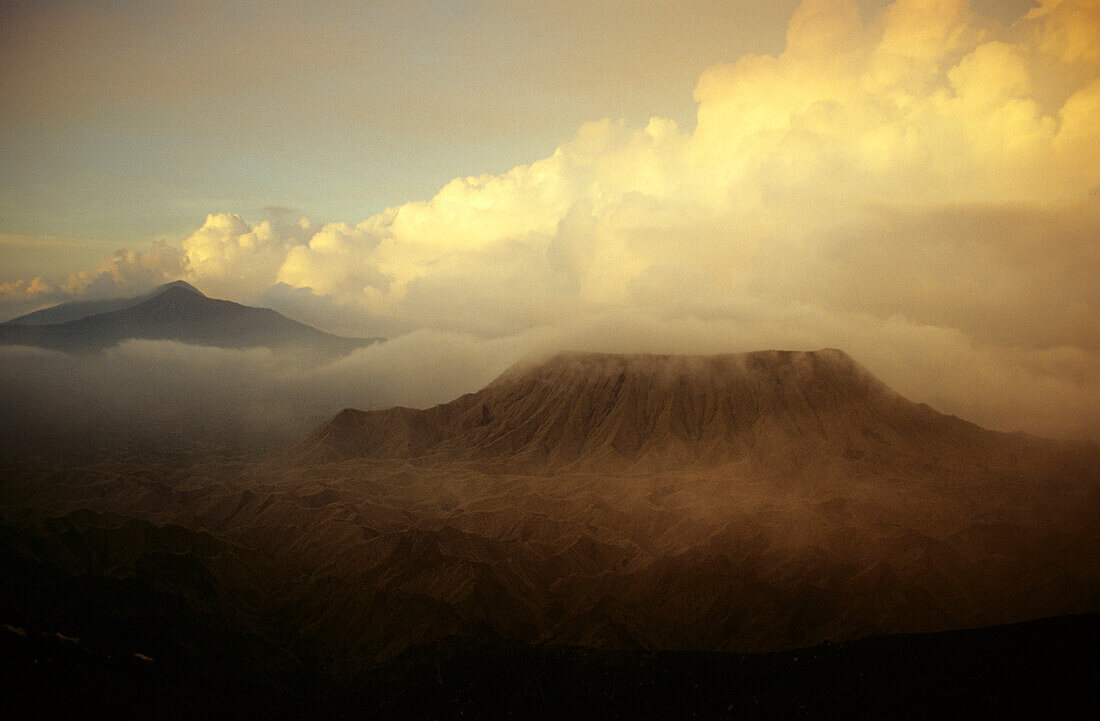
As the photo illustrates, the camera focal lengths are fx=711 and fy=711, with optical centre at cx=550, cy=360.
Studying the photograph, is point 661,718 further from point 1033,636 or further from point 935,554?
point 935,554

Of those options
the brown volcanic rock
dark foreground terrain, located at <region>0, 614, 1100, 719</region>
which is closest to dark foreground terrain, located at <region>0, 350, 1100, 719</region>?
dark foreground terrain, located at <region>0, 614, 1100, 719</region>

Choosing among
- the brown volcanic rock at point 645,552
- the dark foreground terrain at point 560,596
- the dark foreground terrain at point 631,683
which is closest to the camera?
the dark foreground terrain at point 631,683

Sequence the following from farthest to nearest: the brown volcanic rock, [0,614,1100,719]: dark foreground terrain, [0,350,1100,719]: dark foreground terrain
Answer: the brown volcanic rock → [0,350,1100,719]: dark foreground terrain → [0,614,1100,719]: dark foreground terrain

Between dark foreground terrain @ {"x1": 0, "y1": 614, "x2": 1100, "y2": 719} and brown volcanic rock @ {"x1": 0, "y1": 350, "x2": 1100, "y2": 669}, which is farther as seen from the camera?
brown volcanic rock @ {"x1": 0, "y1": 350, "x2": 1100, "y2": 669}

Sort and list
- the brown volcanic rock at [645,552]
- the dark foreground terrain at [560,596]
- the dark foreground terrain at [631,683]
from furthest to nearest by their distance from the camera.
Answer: the brown volcanic rock at [645,552] → the dark foreground terrain at [560,596] → the dark foreground terrain at [631,683]

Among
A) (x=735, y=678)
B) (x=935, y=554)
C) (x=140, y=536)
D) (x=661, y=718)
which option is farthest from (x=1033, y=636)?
(x=140, y=536)

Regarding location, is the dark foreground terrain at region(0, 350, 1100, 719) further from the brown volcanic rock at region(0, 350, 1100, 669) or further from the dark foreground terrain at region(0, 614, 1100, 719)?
the brown volcanic rock at region(0, 350, 1100, 669)

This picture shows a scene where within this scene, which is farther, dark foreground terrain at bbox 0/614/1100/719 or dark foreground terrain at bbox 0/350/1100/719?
dark foreground terrain at bbox 0/350/1100/719

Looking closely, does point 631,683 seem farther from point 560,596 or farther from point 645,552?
point 645,552

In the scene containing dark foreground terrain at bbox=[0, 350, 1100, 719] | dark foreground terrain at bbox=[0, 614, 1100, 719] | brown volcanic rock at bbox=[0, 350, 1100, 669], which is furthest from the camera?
brown volcanic rock at bbox=[0, 350, 1100, 669]

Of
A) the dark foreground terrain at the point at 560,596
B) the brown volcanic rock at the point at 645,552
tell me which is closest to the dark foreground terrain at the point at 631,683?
the dark foreground terrain at the point at 560,596

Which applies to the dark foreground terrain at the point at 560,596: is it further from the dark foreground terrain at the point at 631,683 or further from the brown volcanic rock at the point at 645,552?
the brown volcanic rock at the point at 645,552
